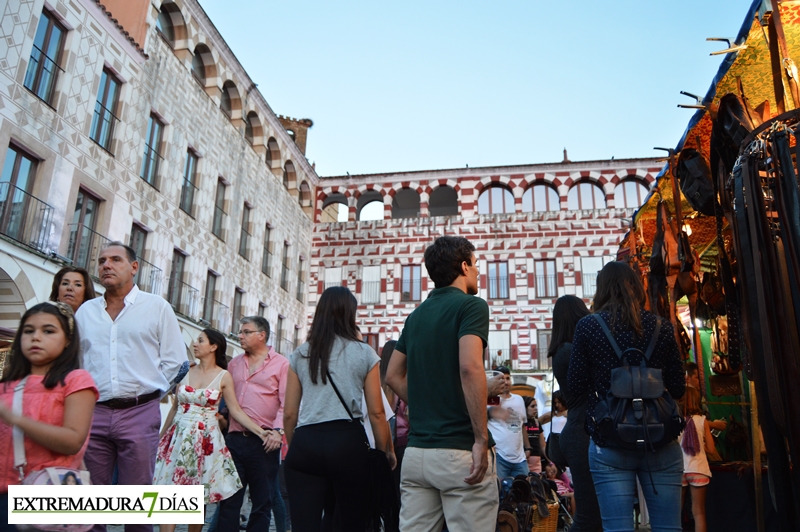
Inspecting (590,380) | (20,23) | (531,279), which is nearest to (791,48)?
(590,380)

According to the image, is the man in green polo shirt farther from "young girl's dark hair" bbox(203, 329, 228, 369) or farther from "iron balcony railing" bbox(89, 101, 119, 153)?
"iron balcony railing" bbox(89, 101, 119, 153)

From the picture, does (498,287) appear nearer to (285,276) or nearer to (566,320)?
(285,276)

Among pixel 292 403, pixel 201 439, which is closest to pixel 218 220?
pixel 201 439

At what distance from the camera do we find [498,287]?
27281 millimetres

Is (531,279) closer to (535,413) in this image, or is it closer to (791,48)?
(535,413)

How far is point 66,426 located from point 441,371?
→ 1696 mm

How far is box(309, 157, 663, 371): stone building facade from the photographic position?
26.9m

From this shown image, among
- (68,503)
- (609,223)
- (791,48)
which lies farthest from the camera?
(609,223)

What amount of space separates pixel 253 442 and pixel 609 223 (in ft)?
79.3

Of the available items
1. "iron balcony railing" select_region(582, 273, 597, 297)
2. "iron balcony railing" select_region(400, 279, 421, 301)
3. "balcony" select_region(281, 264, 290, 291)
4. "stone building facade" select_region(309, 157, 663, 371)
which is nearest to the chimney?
"stone building facade" select_region(309, 157, 663, 371)

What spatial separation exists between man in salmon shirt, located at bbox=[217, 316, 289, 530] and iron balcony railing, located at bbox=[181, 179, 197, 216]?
46.7ft

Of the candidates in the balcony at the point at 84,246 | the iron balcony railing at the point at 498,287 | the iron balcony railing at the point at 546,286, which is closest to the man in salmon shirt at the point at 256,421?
the balcony at the point at 84,246

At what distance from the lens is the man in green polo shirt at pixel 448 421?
9.15 feet

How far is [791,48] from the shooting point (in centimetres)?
533
